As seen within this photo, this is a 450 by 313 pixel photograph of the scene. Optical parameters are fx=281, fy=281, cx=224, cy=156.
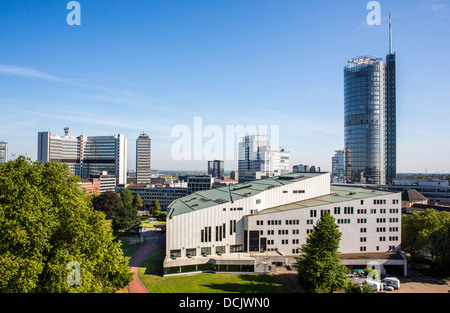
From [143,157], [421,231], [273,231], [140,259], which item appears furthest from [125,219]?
[143,157]

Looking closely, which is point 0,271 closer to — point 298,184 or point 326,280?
point 326,280

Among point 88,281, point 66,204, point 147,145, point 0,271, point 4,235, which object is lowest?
point 88,281

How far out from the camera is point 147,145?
610 feet

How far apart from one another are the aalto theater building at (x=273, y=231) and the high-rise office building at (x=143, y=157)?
465 feet

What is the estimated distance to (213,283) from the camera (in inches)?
1547

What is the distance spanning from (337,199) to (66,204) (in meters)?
45.8

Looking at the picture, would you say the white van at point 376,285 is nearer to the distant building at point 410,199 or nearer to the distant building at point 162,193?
the distant building at point 410,199

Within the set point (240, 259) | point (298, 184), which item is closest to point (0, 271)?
point (240, 259)

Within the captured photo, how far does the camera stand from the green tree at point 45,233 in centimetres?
1958

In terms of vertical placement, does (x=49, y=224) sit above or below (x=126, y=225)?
above

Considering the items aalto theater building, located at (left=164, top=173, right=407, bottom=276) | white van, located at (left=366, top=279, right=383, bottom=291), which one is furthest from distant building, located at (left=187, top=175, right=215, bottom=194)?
white van, located at (left=366, top=279, right=383, bottom=291)

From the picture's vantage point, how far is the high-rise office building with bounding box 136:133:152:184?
7219 inches

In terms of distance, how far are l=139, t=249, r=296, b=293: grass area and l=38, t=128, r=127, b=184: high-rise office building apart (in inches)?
5617

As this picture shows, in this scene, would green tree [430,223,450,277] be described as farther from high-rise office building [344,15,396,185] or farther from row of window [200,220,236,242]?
high-rise office building [344,15,396,185]
